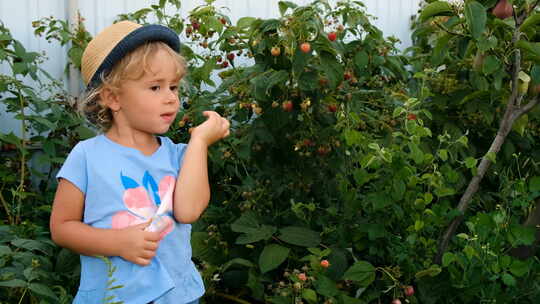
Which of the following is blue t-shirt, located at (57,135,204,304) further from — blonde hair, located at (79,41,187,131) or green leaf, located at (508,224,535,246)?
green leaf, located at (508,224,535,246)

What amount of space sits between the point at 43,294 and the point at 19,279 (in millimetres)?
103

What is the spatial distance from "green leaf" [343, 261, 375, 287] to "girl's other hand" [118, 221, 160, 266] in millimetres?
861

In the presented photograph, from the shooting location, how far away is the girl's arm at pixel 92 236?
5.77 ft

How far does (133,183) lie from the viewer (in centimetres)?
180

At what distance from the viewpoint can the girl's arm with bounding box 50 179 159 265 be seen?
1758 millimetres

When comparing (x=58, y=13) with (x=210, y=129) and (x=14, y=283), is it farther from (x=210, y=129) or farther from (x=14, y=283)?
(x=210, y=129)

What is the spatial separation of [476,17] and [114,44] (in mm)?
1234

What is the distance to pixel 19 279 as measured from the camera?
2.23m

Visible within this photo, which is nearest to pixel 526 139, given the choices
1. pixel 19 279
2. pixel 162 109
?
pixel 162 109

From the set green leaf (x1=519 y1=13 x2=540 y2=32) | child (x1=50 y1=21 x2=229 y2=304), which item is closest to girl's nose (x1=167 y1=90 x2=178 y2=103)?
child (x1=50 y1=21 x2=229 y2=304)

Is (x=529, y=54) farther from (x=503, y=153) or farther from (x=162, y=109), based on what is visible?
(x=162, y=109)

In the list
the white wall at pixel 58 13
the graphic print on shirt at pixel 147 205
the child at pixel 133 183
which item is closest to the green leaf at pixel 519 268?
the child at pixel 133 183

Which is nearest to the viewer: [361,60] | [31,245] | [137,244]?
[137,244]

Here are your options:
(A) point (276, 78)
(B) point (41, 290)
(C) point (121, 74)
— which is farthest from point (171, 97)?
(B) point (41, 290)
